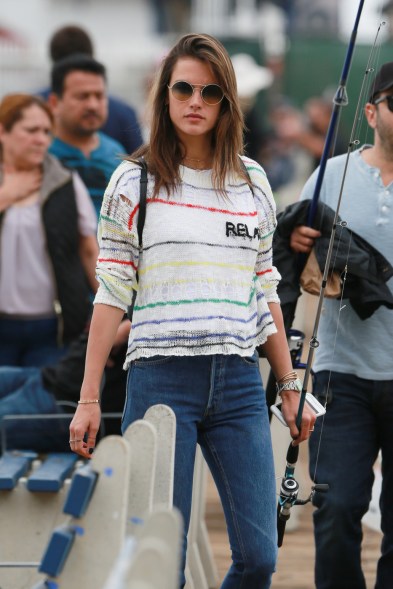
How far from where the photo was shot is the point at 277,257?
4.29m

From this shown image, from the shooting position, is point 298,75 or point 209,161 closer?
point 209,161

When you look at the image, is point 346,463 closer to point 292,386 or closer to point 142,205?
point 292,386

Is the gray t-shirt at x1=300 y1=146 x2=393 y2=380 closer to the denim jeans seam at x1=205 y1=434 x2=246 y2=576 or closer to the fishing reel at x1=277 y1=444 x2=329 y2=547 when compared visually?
the fishing reel at x1=277 y1=444 x2=329 y2=547

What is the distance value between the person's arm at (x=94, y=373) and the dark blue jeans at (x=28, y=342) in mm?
2544

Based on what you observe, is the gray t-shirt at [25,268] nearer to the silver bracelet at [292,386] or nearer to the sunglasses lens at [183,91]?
the silver bracelet at [292,386]

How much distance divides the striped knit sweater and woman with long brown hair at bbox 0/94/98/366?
260 centimetres

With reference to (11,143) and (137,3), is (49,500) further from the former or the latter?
(137,3)

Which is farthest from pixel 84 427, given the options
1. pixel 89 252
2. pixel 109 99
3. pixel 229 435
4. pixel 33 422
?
pixel 109 99

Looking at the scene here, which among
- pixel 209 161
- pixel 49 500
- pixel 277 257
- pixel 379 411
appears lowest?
pixel 49 500

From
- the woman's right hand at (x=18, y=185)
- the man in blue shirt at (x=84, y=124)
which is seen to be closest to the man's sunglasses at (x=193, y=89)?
the woman's right hand at (x=18, y=185)

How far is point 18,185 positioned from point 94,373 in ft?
9.84

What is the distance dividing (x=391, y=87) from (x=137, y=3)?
3174 centimetres

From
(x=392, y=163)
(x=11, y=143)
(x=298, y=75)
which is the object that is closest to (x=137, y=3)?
(x=298, y=75)

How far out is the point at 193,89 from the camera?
356 centimetres
